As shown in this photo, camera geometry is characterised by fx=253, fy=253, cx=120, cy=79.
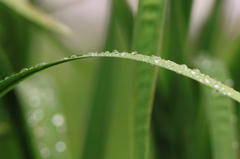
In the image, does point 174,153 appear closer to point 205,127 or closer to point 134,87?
point 205,127

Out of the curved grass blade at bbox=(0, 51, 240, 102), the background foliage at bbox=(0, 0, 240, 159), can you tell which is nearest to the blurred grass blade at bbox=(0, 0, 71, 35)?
the background foliage at bbox=(0, 0, 240, 159)

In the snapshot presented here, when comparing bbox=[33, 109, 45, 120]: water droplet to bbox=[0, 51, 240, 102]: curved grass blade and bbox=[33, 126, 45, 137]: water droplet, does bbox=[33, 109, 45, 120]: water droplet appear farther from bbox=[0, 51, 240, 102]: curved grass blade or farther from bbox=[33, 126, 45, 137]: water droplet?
bbox=[0, 51, 240, 102]: curved grass blade

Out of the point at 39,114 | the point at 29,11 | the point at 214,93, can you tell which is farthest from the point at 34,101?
the point at 214,93

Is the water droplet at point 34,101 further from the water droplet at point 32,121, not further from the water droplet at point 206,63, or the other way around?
the water droplet at point 206,63

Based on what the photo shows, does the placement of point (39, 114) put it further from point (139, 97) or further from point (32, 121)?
point (139, 97)

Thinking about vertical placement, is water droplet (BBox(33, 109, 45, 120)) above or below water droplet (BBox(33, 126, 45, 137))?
above

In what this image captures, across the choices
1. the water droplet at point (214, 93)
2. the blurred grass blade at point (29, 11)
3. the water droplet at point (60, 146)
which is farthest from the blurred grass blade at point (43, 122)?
the water droplet at point (214, 93)

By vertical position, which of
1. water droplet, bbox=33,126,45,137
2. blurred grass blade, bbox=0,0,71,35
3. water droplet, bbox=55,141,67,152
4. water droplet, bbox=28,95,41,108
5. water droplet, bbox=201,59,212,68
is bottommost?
water droplet, bbox=55,141,67,152
